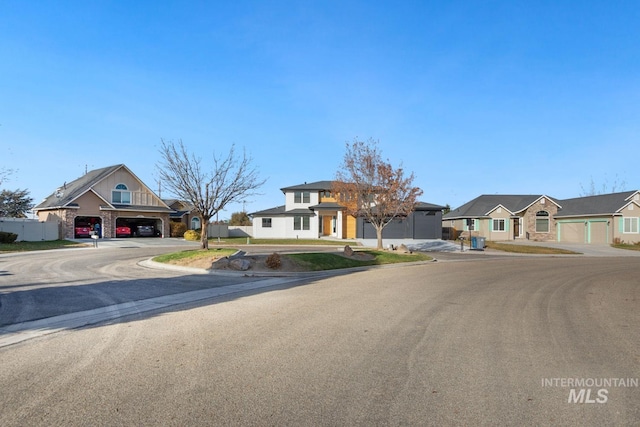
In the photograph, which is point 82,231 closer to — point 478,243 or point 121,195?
point 121,195

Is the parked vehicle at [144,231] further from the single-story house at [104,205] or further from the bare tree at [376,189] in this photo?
the bare tree at [376,189]

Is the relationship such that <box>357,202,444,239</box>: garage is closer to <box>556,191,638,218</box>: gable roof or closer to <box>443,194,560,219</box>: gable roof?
<box>443,194,560,219</box>: gable roof

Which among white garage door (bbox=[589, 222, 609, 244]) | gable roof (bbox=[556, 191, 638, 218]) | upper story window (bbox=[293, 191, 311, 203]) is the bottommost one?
white garage door (bbox=[589, 222, 609, 244])

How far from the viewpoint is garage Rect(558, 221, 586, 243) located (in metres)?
42.9

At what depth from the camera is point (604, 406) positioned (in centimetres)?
422

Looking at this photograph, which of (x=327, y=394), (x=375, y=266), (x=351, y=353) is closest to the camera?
(x=327, y=394)

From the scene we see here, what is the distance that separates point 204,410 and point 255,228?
4186 cm

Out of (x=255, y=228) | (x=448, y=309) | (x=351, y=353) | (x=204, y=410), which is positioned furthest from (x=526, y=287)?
(x=255, y=228)

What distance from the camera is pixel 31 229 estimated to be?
35812mm

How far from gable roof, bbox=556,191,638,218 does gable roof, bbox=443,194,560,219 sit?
6.04ft

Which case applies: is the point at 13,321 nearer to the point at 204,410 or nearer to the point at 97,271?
the point at 204,410

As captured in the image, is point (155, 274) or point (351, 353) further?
point (155, 274)

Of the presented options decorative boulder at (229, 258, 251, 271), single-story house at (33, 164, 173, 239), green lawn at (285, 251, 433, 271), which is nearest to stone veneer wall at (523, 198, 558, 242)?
green lawn at (285, 251, 433, 271)

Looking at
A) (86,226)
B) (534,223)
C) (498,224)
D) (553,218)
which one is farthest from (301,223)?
(553,218)
